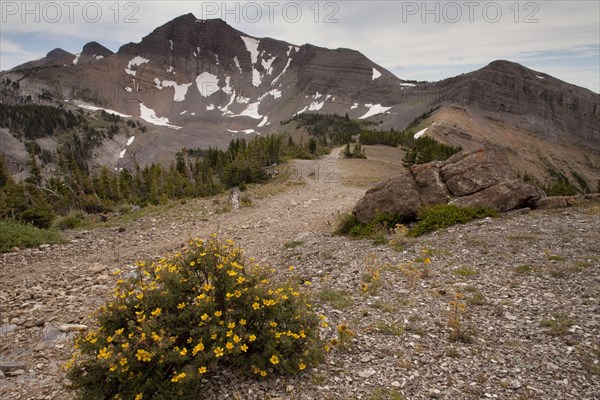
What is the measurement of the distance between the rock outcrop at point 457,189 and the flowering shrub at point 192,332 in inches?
414

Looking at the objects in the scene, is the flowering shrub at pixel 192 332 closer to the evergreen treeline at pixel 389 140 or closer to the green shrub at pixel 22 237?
the green shrub at pixel 22 237

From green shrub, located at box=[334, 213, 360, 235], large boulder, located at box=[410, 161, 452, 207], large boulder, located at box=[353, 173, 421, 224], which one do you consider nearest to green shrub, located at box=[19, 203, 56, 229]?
green shrub, located at box=[334, 213, 360, 235]

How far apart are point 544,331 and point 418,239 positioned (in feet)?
21.6

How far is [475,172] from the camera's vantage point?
16.3 meters

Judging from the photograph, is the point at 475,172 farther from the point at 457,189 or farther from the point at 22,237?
the point at 22,237

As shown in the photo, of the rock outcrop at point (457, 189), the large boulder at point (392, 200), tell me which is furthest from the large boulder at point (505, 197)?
the large boulder at point (392, 200)

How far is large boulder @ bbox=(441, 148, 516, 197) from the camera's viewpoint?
53.0 ft

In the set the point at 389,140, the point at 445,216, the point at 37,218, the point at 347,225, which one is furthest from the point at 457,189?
the point at 389,140

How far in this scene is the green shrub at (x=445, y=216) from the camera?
47.8ft

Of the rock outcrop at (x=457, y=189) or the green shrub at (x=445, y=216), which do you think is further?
the rock outcrop at (x=457, y=189)

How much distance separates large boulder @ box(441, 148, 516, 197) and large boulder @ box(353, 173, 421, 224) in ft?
5.54

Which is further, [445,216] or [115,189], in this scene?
[115,189]

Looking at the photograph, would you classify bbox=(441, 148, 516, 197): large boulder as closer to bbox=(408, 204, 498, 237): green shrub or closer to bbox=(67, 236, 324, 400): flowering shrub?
bbox=(408, 204, 498, 237): green shrub

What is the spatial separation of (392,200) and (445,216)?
2.33 meters
